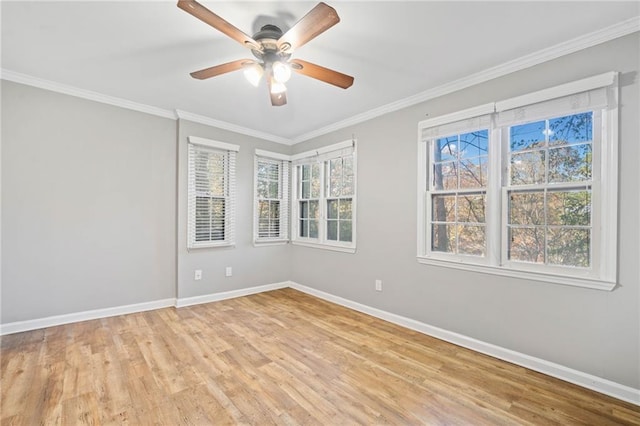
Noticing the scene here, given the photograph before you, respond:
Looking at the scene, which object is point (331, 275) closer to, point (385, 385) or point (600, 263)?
point (385, 385)

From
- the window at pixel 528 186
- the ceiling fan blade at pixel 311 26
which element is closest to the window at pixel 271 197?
the window at pixel 528 186

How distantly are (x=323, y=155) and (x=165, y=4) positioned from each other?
2.77 meters

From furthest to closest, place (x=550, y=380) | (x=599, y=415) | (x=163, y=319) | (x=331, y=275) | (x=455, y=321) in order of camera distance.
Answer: (x=331, y=275)
(x=163, y=319)
(x=455, y=321)
(x=550, y=380)
(x=599, y=415)

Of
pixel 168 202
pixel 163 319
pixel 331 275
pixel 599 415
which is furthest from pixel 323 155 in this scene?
pixel 599 415

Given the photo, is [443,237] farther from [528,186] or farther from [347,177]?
[347,177]

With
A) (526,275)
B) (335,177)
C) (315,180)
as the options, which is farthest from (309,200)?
(526,275)

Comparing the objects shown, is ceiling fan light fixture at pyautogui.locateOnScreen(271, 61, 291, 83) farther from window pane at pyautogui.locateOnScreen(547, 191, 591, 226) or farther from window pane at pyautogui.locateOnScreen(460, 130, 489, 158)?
window pane at pyautogui.locateOnScreen(547, 191, 591, 226)

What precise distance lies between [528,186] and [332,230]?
8.33ft

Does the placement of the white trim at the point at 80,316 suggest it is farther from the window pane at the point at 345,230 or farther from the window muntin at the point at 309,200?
the window pane at the point at 345,230

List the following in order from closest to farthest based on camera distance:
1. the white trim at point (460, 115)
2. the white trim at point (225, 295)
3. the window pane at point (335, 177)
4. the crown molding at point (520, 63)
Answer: the crown molding at point (520, 63) < the white trim at point (460, 115) < the white trim at point (225, 295) < the window pane at point (335, 177)

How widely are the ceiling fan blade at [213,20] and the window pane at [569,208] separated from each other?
259cm

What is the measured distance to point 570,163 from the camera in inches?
88.4

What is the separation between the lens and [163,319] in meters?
3.35

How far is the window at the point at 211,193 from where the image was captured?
12.9ft
